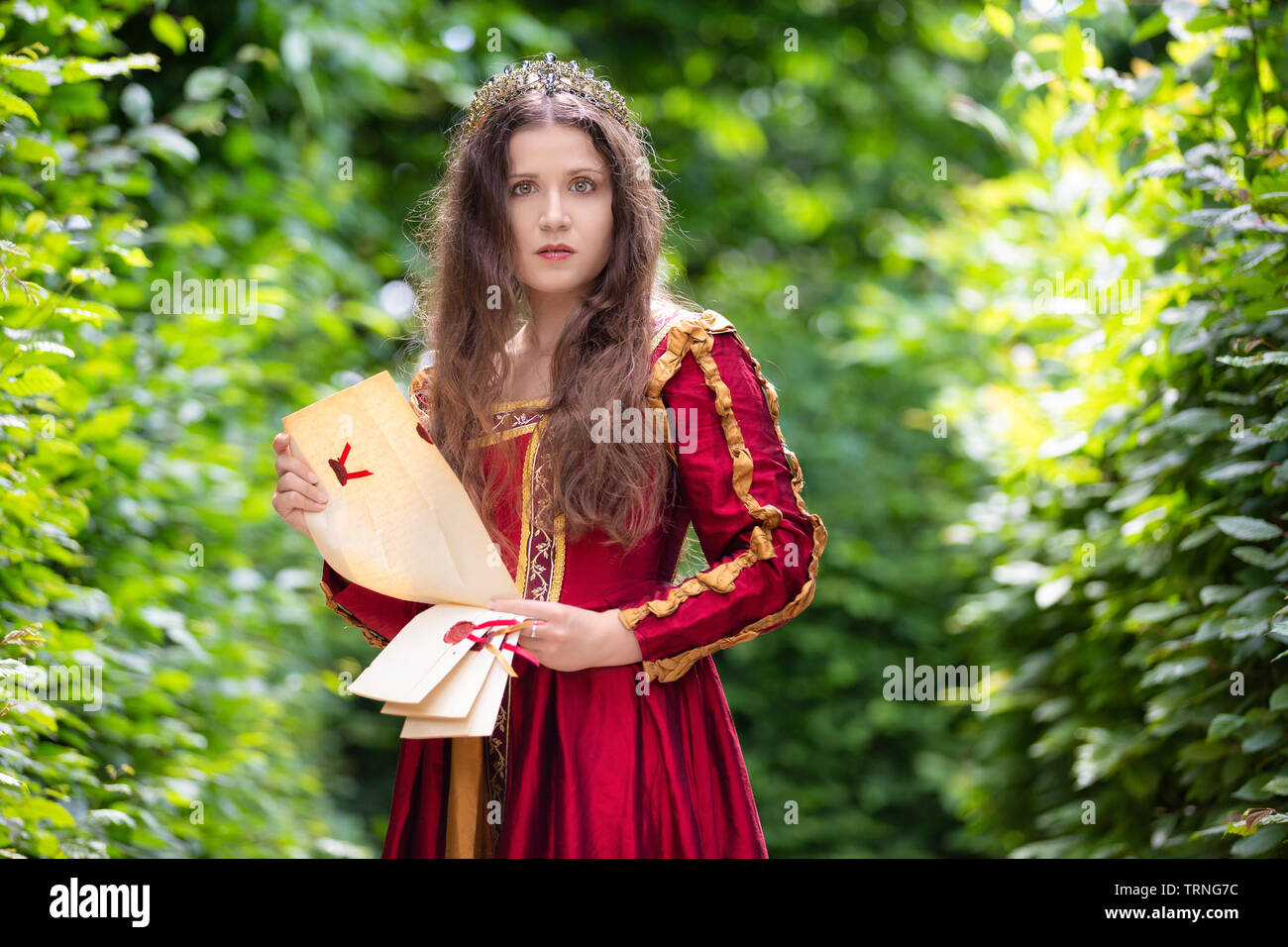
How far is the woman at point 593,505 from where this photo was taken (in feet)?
5.92

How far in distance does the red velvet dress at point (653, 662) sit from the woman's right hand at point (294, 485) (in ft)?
0.50

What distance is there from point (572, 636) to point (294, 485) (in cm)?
47

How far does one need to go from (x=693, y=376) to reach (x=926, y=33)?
251 inches

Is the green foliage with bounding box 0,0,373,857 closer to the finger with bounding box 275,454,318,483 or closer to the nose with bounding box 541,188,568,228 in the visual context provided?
the finger with bounding box 275,454,318,483

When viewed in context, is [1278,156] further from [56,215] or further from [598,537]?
[56,215]

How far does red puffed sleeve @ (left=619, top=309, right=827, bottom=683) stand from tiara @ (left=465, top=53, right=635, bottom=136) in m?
0.37

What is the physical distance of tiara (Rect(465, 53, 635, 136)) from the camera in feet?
→ 6.43

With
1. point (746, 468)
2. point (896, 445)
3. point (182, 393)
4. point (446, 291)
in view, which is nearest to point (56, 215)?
point (182, 393)

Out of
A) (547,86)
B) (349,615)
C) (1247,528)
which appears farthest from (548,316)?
(1247,528)

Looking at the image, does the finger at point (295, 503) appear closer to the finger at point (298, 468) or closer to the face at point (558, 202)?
the finger at point (298, 468)

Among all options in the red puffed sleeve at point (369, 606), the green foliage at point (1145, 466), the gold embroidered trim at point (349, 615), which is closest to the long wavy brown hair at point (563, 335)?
the red puffed sleeve at point (369, 606)
